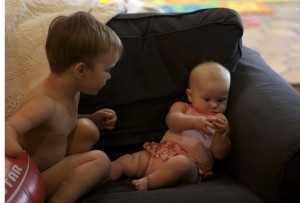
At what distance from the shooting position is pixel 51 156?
4.32ft


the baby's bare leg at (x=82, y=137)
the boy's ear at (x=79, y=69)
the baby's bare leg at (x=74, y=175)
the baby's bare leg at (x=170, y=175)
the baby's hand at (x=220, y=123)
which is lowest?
the baby's bare leg at (x=170, y=175)

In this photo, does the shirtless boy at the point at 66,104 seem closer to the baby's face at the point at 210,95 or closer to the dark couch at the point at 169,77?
the dark couch at the point at 169,77

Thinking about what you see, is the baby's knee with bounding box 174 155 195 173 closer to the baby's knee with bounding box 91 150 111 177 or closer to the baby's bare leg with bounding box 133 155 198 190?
the baby's bare leg with bounding box 133 155 198 190

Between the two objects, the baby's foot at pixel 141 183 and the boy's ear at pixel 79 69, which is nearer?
the boy's ear at pixel 79 69

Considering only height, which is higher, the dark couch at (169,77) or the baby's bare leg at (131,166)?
the dark couch at (169,77)

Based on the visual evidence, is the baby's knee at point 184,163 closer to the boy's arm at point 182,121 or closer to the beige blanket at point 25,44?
the boy's arm at point 182,121

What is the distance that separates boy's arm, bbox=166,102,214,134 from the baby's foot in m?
0.24


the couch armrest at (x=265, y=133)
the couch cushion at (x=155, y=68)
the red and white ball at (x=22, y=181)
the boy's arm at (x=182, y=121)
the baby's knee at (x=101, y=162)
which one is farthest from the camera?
the couch cushion at (x=155, y=68)

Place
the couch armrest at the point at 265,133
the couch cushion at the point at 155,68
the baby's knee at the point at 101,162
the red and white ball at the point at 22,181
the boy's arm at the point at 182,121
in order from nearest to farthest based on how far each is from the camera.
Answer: the red and white ball at the point at 22,181 → the couch armrest at the point at 265,133 → the baby's knee at the point at 101,162 → the boy's arm at the point at 182,121 → the couch cushion at the point at 155,68

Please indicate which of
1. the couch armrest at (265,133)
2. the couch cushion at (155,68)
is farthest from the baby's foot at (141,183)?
the couch armrest at (265,133)

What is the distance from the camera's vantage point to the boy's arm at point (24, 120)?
3.40 ft
